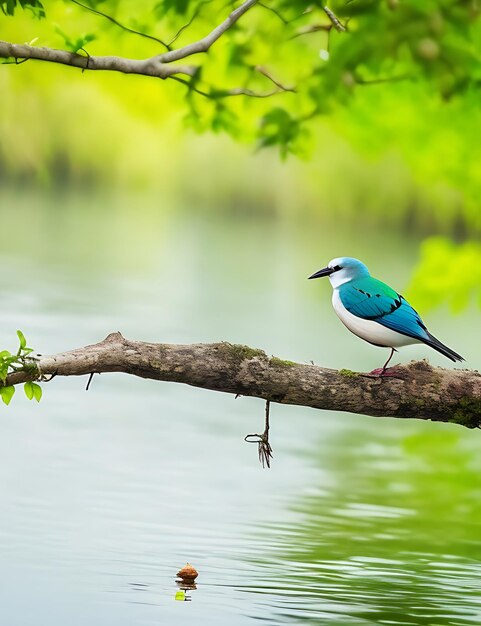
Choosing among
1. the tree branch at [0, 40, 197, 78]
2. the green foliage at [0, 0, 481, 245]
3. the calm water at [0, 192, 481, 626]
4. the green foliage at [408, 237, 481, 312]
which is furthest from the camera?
the green foliage at [408, 237, 481, 312]

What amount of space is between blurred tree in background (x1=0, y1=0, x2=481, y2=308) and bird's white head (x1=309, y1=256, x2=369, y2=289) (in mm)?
1385

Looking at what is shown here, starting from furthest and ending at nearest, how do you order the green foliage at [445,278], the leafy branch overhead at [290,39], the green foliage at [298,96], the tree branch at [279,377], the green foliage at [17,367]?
the green foliage at [445,278] → the green foliage at [298,96] → the leafy branch overhead at [290,39] → the tree branch at [279,377] → the green foliage at [17,367]

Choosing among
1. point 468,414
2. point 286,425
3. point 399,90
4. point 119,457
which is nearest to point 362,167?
point 399,90

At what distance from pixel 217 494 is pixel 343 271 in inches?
132

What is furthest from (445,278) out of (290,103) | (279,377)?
(279,377)

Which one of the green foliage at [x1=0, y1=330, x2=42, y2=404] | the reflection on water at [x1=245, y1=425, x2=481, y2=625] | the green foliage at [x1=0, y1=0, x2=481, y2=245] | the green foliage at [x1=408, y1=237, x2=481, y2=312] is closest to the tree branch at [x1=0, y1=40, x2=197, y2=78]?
the green foliage at [x1=0, y1=0, x2=481, y2=245]

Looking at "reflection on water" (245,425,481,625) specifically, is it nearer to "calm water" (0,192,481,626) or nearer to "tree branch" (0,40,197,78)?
"calm water" (0,192,481,626)

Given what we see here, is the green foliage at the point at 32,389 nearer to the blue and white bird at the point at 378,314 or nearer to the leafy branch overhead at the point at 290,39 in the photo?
the blue and white bird at the point at 378,314

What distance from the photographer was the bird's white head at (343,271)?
5418 millimetres

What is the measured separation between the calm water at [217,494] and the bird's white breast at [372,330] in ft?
3.96

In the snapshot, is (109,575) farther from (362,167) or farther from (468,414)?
(362,167)

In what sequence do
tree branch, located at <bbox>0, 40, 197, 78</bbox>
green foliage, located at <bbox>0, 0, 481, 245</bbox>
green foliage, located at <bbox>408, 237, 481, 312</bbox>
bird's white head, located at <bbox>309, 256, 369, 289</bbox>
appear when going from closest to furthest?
bird's white head, located at <bbox>309, 256, 369, 289</bbox>
tree branch, located at <bbox>0, 40, 197, 78</bbox>
green foliage, located at <bbox>0, 0, 481, 245</bbox>
green foliage, located at <bbox>408, 237, 481, 312</bbox>

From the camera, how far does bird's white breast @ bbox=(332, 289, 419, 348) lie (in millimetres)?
5281

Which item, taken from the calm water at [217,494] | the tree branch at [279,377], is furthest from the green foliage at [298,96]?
the calm water at [217,494]
